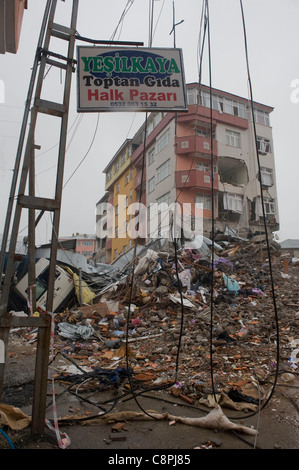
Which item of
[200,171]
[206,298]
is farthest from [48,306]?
[200,171]

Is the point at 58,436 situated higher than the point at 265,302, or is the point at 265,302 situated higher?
the point at 265,302

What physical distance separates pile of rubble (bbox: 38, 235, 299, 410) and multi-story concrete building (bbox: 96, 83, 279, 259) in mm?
12202

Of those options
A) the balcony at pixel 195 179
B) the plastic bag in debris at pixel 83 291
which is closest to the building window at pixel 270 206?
the balcony at pixel 195 179

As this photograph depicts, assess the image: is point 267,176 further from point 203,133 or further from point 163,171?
point 163,171

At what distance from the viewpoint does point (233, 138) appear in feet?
89.8

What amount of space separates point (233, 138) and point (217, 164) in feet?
10.5

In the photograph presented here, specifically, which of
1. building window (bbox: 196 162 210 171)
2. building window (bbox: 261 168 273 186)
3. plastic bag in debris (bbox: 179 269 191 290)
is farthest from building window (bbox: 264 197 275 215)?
plastic bag in debris (bbox: 179 269 191 290)

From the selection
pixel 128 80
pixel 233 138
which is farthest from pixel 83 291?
pixel 233 138

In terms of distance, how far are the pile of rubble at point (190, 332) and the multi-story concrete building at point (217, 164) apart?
1220cm

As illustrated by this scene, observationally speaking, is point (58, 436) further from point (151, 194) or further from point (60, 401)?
point (151, 194)

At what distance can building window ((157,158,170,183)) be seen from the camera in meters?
26.5

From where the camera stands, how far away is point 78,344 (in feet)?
21.4

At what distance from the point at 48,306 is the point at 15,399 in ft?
5.61
